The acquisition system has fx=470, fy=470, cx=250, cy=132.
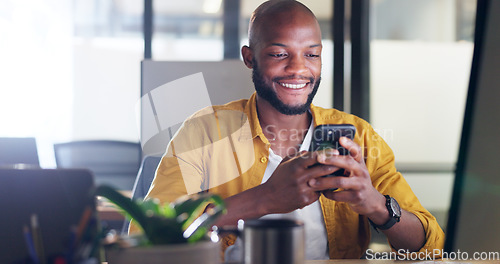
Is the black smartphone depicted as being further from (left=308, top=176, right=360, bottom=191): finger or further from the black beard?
the black beard

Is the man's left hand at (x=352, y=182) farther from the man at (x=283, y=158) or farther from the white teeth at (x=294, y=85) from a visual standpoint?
the white teeth at (x=294, y=85)

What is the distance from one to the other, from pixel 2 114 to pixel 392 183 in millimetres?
3371

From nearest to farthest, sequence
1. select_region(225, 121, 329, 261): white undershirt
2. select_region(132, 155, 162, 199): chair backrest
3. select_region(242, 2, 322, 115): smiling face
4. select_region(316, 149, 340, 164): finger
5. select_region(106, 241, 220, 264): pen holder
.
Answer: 1. select_region(106, 241, 220, 264): pen holder
2. select_region(316, 149, 340, 164): finger
3. select_region(225, 121, 329, 261): white undershirt
4. select_region(242, 2, 322, 115): smiling face
5. select_region(132, 155, 162, 199): chair backrest

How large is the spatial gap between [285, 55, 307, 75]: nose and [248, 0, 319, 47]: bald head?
118 mm

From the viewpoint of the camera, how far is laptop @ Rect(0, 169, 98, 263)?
2.25 feet

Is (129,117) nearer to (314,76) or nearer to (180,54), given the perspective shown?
(180,54)

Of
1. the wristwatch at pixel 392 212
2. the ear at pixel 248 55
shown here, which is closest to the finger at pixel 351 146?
the wristwatch at pixel 392 212

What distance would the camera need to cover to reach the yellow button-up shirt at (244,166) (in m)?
1.38

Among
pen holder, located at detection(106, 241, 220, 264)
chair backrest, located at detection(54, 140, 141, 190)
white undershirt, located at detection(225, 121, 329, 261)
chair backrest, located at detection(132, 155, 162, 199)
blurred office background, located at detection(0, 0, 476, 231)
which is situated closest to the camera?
pen holder, located at detection(106, 241, 220, 264)

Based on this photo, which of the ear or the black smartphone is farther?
the ear

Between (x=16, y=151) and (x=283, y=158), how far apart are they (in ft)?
2.36

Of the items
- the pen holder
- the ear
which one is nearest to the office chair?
the ear

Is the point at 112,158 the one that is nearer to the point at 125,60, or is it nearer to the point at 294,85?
the point at 125,60

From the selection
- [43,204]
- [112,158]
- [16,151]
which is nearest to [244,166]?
[16,151]
